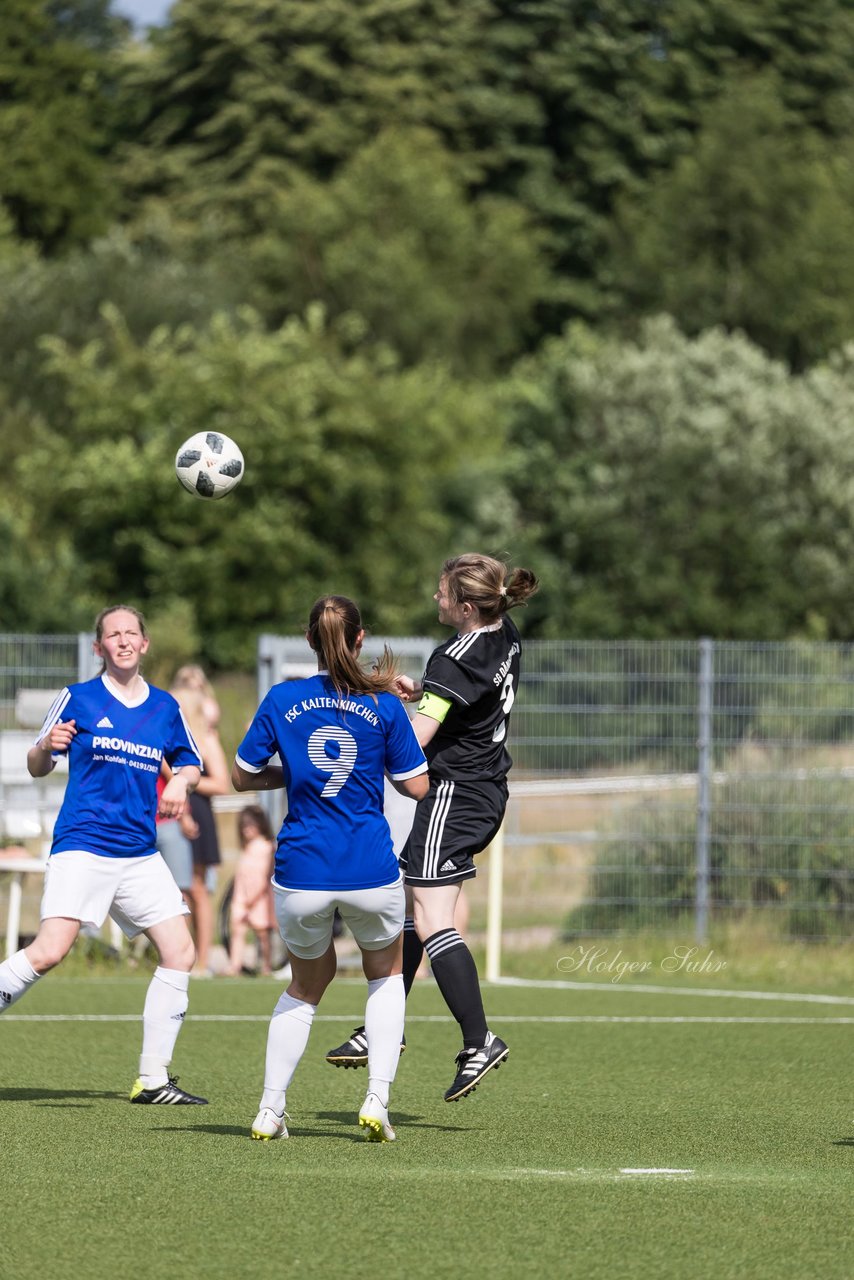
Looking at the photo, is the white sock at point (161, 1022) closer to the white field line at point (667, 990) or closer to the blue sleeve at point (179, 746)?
the blue sleeve at point (179, 746)

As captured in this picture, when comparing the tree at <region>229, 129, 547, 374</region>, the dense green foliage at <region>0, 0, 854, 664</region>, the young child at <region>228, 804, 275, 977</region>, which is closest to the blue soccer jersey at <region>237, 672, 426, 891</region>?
the young child at <region>228, 804, 275, 977</region>

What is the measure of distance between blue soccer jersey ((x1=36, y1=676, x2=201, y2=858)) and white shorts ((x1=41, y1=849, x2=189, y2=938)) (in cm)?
5

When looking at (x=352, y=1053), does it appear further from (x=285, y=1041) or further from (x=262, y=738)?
(x=262, y=738)

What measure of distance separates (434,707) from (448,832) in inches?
19.1

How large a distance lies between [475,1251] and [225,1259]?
0.63m

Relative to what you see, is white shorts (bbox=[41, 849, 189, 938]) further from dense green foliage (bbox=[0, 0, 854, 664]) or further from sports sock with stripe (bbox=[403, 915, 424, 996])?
dense green foliage (bbox=[0, 0, 854, 664])

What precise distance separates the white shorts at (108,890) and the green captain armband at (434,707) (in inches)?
49.9

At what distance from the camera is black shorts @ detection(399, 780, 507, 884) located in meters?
7.31

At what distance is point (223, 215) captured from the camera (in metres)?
50.4

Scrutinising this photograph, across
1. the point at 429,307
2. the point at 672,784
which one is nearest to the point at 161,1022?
the point at 672,784

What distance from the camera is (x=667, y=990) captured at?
13109mm

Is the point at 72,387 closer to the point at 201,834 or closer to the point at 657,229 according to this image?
the point at 657,229

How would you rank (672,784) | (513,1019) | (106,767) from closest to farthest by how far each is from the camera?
1. (106,767)
2. (513,1019)
3. (672,784)

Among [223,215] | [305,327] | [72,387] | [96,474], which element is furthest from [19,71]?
[96,474]
